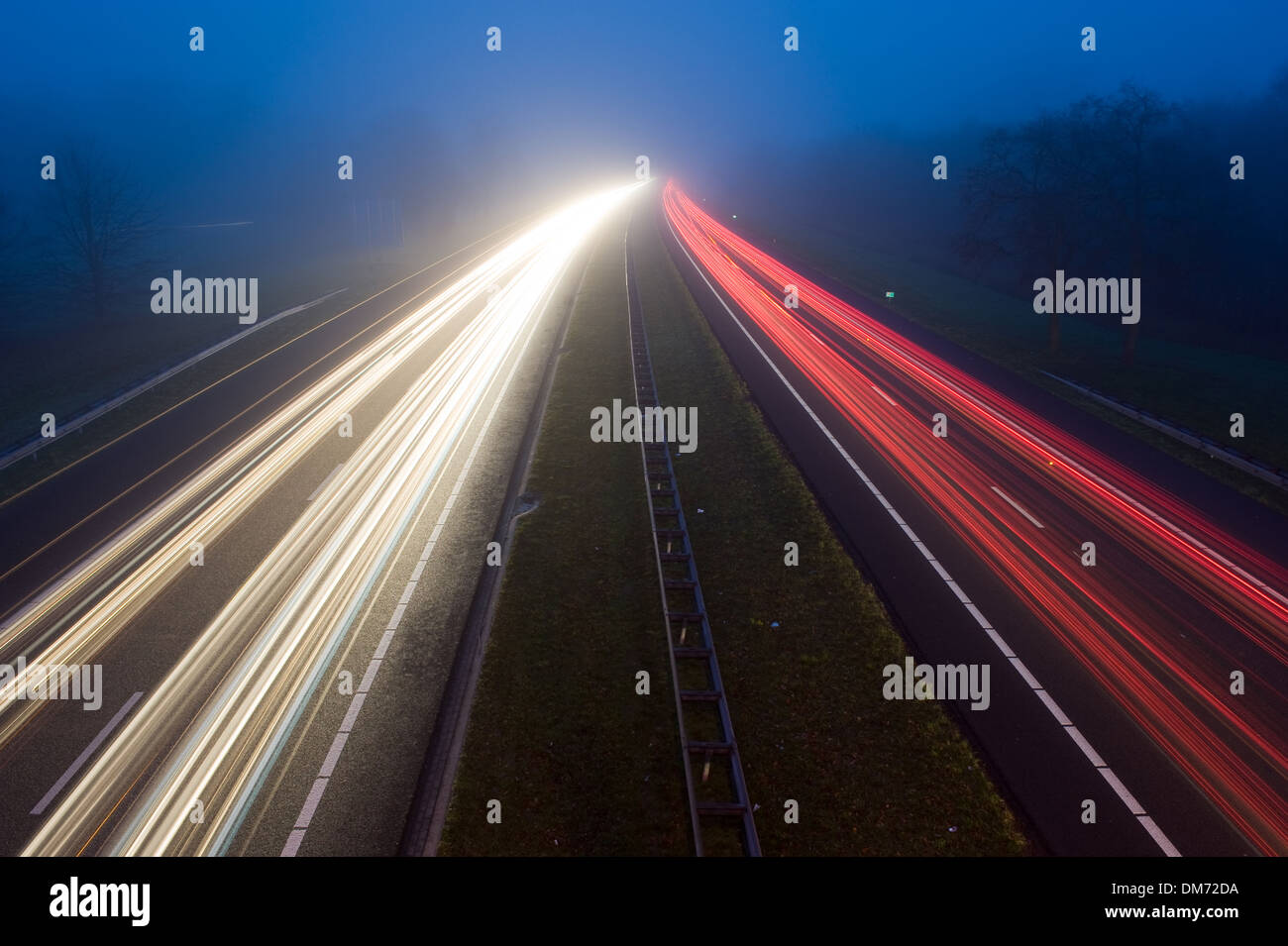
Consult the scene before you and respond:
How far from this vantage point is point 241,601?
51.8 ft

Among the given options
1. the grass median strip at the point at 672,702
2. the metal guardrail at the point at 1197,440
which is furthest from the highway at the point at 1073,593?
the metal guardrail at the point at 1197,440

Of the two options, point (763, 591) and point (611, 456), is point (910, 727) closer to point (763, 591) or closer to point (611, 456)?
point (763, 591)

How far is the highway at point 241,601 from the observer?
1076 cm

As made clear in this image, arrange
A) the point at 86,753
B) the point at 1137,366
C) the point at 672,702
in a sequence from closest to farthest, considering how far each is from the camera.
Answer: the point at 86,753, the point at 672,702, the point at 1137,366

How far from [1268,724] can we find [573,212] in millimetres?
101902

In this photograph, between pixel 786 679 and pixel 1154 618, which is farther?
pixel 1154 618

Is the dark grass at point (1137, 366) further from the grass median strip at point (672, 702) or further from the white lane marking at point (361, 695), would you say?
the white lane marking at point (361, 695)

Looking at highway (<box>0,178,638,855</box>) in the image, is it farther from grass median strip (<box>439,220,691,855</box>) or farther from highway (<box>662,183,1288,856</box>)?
highway (<box>662,183,1288,856</box>)

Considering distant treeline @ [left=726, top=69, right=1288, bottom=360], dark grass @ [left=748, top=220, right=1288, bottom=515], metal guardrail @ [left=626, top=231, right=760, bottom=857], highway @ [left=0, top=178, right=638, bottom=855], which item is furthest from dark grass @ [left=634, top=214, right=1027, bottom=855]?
distant treeline @ [left=726, top=69, right=1288, bottom=360]

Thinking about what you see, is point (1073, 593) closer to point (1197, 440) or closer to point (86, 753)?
point (1197, 440)

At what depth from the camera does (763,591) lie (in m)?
16.5

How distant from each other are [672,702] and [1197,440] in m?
22.2

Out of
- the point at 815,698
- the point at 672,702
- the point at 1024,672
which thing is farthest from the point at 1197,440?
the point at 672,702

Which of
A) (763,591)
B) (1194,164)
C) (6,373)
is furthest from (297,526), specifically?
(1194,164)
